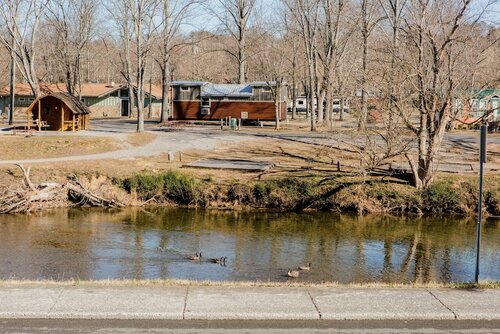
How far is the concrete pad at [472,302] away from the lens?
34.0 feet

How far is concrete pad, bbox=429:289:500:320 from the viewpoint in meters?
10.4

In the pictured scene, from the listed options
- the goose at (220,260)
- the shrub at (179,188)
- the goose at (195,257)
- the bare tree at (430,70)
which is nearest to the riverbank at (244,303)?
the goose at (220,260)

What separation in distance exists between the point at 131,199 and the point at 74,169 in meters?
3.27

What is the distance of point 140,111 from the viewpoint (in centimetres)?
4019

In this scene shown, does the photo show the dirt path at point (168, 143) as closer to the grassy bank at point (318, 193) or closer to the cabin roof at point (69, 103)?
the cabin roof at point (69, 103)

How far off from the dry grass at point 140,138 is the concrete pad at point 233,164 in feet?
20.5

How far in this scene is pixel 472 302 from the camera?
1106 cm

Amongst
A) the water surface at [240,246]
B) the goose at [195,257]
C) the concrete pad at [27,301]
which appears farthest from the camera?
the goose at [195,257]

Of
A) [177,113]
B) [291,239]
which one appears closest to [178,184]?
[291,239]

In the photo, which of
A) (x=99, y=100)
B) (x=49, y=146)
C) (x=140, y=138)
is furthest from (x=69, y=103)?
(x=99, y=100)

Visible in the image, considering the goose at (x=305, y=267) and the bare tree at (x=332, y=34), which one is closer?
→ the goose at (x=305, y=267)

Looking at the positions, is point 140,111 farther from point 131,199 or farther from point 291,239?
point 291,239

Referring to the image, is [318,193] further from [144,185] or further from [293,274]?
[293,274]

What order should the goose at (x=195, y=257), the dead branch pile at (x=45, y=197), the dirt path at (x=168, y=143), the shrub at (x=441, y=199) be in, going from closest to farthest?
the goose at (x=195, y=257)
the dead branch pile at (x=45, y=197)
the shrub at (x=441, y=199)
the dirt path at (x=168, y=143)
